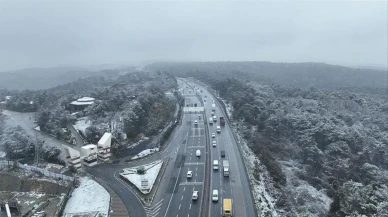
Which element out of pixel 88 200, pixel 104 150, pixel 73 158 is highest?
pixel 73 158

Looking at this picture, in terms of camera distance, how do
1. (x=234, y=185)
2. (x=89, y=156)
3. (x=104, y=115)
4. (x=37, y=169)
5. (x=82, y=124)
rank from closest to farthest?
(x=234, y=185) < (x=37, y=169) < (x=89, y=156) < (x=82, y=124) < (x=104, y=115)

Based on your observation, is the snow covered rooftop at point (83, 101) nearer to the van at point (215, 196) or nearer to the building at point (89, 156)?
the building at point (89, 156)

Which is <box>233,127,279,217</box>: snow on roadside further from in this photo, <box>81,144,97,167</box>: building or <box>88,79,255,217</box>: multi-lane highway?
<box>81,144,97,167</box>: building

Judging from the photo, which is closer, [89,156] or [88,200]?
[88,200]

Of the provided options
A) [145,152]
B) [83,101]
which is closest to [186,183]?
[145,152]

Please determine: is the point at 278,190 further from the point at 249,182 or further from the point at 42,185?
the point at 42,185

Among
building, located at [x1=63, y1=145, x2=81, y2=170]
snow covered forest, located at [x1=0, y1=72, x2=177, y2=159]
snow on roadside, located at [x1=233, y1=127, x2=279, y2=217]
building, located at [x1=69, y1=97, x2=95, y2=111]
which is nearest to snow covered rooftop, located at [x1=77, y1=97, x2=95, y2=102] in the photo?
building, located at [x1=69, y1=97, x2=95, y2=111]

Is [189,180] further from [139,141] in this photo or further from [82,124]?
[82,124]

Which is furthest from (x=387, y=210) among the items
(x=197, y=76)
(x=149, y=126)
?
(x=197, y=76)
